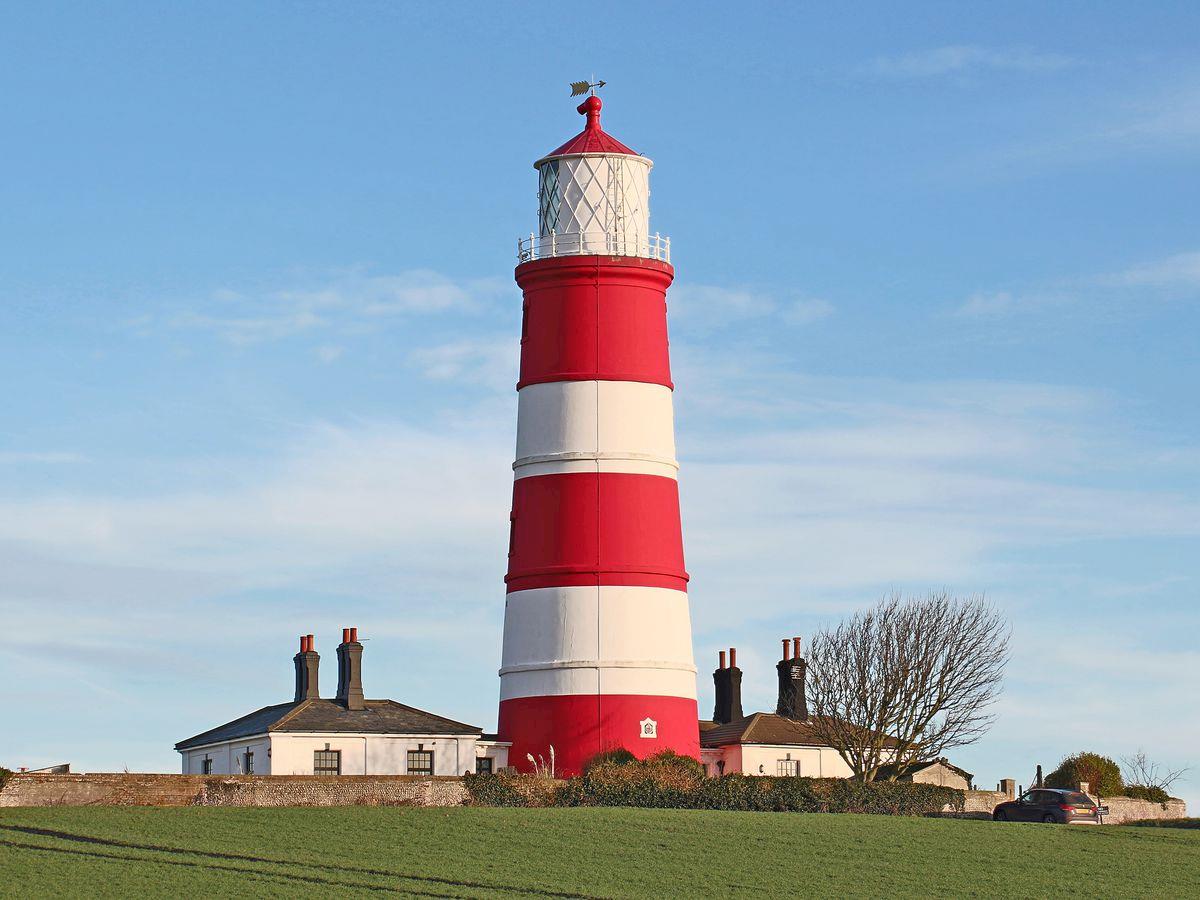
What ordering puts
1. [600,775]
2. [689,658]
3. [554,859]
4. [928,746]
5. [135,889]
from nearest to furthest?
[135,889] < [554,859] < [600,775] < [689,658] < [928,746]

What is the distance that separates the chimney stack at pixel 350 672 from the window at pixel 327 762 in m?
2.44

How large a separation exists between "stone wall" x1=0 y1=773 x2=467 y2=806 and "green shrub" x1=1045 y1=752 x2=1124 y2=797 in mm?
23615

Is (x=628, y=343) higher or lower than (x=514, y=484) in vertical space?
higher

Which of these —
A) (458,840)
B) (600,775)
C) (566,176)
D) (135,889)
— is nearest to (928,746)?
(600,775)

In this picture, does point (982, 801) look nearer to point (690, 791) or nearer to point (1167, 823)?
point (1167, 823)

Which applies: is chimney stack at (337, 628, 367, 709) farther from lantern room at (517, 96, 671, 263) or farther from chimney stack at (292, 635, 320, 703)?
lantern room at (517, 96, 671, 263)

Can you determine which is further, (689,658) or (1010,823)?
(689,658)

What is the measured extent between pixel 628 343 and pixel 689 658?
812 centimetres

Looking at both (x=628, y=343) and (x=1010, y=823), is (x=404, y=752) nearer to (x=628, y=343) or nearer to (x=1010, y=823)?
(x=628, y=343)

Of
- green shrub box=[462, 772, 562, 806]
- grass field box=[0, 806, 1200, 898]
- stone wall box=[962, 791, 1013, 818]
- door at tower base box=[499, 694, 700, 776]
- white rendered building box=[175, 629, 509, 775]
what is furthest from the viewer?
stone wall box=[962, 791, 1013, 818]

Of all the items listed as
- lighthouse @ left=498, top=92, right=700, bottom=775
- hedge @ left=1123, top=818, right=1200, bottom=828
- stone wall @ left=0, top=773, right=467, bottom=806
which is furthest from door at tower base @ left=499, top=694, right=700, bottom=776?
hedge @ left=1123, top=818, right=1200, bottom=828

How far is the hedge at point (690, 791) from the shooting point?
149 ft

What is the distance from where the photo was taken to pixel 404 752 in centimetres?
5297

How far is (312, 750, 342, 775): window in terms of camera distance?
52219 mm
